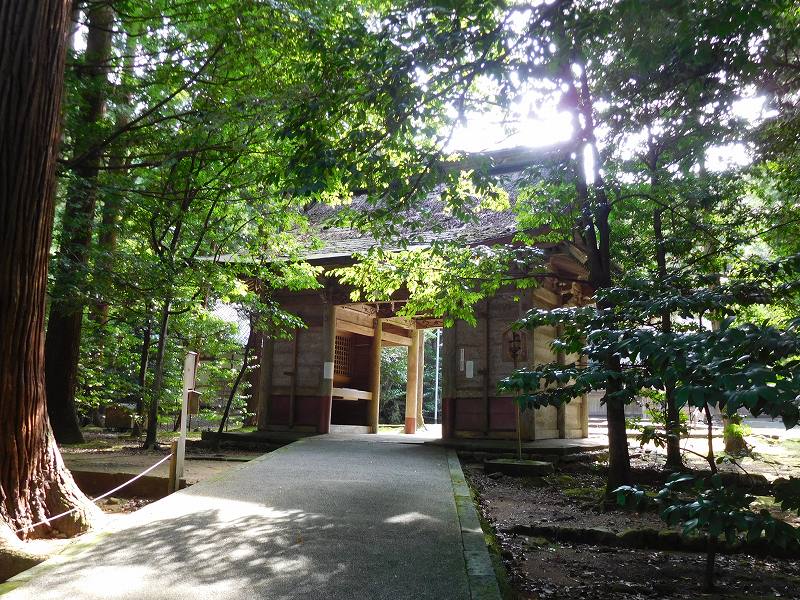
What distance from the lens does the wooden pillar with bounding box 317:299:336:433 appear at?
38.9 feet

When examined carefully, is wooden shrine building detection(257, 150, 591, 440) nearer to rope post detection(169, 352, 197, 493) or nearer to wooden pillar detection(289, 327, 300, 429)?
wooden pillar detection(289, 327, 300, 429)

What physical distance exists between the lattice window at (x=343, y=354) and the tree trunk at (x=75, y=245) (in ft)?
20.7

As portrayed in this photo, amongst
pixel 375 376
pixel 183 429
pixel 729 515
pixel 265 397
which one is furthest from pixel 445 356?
pixel 729 515

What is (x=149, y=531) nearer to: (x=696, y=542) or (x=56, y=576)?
(x=56, y=576)

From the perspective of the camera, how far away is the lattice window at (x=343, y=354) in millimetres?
14953

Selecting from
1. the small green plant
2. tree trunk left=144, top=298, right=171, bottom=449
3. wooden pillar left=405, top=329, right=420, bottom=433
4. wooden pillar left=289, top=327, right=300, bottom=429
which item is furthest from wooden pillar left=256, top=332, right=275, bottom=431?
the small green plant

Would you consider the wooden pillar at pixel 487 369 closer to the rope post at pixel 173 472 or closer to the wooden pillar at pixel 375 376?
the wooden pillar at pixel 375 376

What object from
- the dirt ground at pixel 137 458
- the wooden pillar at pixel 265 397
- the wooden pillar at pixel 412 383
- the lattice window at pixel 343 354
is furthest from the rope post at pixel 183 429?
the wooden pillar at pixel 412 383

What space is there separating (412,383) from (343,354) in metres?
2.50

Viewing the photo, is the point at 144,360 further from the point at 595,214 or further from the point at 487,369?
the point at 595,214

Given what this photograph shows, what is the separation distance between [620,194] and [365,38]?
148 inches

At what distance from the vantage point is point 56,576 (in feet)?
10.4

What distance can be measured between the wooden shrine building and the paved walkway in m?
4.67

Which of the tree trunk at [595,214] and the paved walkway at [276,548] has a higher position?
the tree trunk at [595,214]
